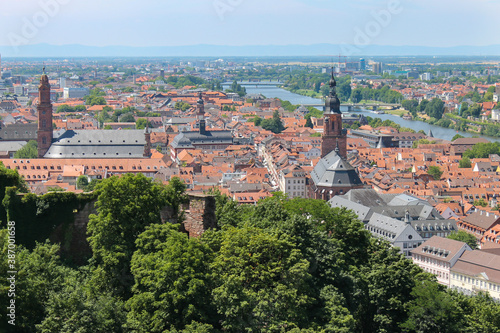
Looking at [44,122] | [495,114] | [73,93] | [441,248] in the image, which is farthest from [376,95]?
[441,248]

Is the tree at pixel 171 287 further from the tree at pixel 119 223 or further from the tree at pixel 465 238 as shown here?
the tree at pixel 465 238

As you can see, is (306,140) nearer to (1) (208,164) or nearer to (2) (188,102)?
(1) (208,164)

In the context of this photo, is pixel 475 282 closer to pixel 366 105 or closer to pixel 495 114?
pixel 495 114

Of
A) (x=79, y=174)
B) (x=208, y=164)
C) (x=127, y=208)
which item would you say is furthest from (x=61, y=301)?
(x=208, y=164)

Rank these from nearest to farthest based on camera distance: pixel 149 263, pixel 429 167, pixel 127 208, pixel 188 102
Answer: pixel 149 263 → pixel 127 208 → pixel 429 167 → pixel 188 102

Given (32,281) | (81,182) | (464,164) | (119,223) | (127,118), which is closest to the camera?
(32,281)

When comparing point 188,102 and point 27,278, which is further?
point 188,102
